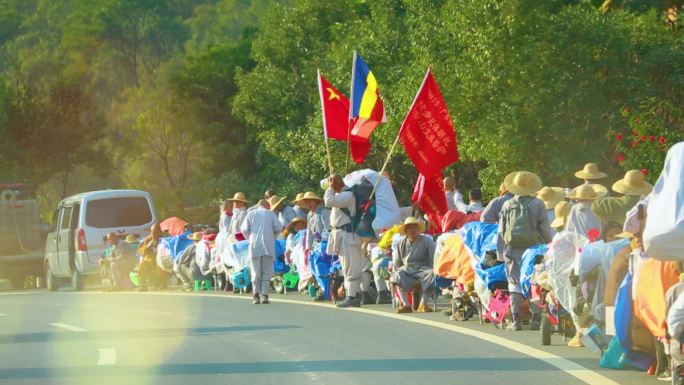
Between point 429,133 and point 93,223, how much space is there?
11.4m

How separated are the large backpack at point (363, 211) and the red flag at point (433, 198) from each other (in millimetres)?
908

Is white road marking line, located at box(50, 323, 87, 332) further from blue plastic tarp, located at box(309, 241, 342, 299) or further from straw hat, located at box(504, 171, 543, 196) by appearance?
straw hat, located at box(504, 171, 543, 196)

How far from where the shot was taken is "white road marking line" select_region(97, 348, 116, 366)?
48.2 feet

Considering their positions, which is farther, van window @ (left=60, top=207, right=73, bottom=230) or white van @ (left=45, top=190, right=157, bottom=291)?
van window @ (left=60, top=207, right=73, bottom=230)

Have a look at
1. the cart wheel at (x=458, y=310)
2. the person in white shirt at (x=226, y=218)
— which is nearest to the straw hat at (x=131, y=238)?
the person in white shirt at (x=226, y=218)

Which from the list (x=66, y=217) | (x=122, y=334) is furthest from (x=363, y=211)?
(x=66, y=217)

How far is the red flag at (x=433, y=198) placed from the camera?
77.8ft

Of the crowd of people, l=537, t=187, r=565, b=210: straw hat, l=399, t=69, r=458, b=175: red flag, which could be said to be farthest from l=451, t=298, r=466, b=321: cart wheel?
l=399, t=69, r=458, b=175: red flag

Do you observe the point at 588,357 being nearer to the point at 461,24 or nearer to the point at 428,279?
the point at 428,279

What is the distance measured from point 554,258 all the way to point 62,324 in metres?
8.37

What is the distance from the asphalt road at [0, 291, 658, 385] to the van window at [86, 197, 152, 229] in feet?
32.7

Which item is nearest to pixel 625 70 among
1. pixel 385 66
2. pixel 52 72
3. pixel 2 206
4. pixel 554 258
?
pixel 385 66

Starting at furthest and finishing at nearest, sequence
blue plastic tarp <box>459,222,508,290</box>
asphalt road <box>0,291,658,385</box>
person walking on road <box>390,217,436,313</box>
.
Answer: person walking on road <box>390,217,436,313</box> → blue plastic tarp <box>459,222,508,290</box> → asphalt road <box>0,291,658,385</box>

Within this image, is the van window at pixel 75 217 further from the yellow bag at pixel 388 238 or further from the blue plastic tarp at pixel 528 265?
the blue plastic tarp at pixel 528 265
